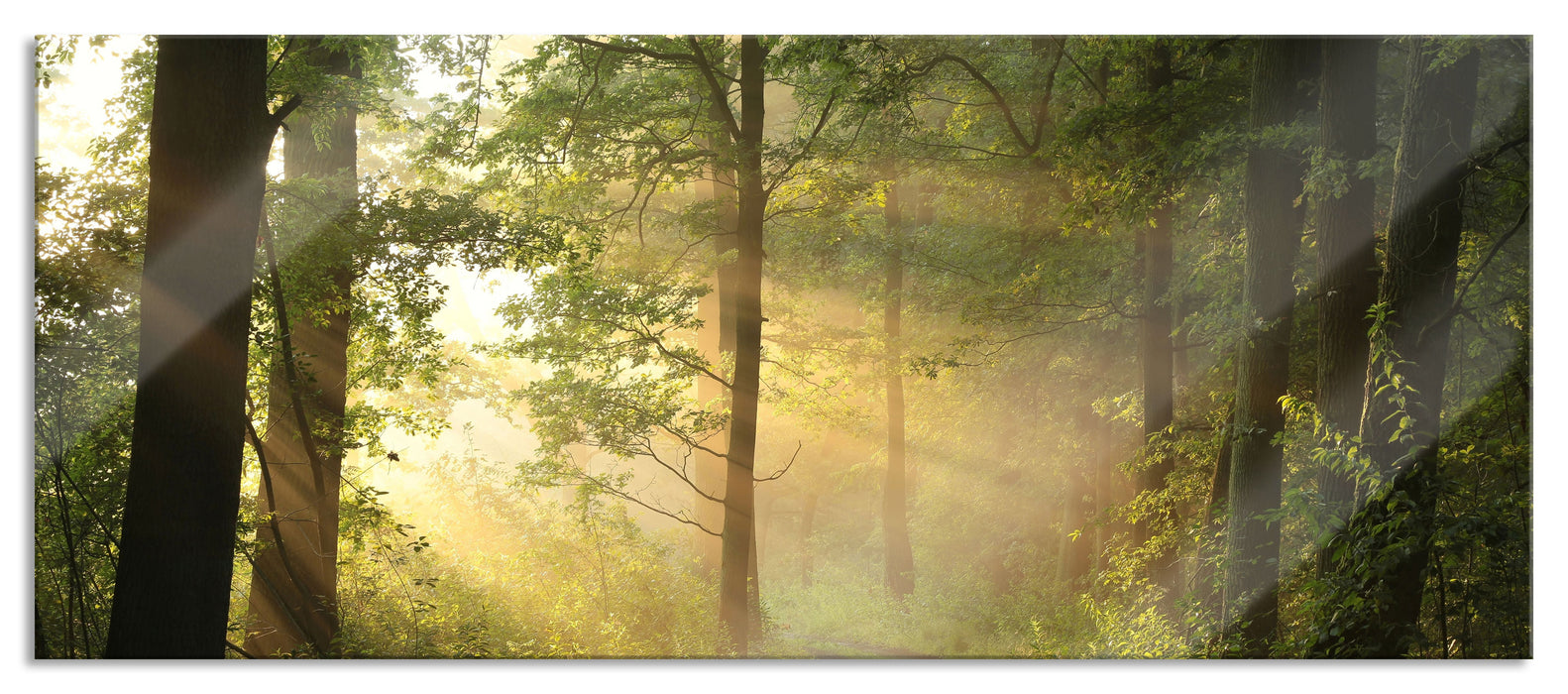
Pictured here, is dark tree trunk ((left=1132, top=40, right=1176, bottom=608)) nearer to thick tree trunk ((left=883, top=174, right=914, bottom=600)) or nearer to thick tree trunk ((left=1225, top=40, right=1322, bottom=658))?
thick tree trunk ((left=1225, top=40, right=1322, bottom=658))

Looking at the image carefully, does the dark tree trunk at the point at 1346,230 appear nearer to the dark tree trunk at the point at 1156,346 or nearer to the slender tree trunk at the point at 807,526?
the dark tree trunk at the point at 1156,346

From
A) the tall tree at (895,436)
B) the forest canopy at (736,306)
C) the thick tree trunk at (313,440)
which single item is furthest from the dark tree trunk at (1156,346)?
the thick tree trunk at (313,440)

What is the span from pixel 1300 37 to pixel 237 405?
19.3 feet

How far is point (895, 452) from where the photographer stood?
12.9 metres

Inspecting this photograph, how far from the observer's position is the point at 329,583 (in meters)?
5.66

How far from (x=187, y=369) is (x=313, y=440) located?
216 cm

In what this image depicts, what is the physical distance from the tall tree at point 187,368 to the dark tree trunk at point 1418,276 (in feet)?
16.3

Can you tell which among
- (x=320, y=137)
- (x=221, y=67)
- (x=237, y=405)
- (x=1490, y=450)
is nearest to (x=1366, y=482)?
(x=1490, y=450)

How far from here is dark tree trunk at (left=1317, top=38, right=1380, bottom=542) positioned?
16.4 feet

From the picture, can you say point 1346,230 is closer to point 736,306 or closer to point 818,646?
point 736,306

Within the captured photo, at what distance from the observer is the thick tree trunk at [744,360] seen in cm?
709

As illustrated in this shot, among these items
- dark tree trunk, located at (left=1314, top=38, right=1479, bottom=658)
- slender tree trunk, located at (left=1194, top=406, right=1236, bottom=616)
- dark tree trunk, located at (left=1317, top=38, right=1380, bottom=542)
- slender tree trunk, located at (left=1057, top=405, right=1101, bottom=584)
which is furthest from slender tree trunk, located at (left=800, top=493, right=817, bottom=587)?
dark tree trunk, located at (left=1314, top=38, right=1479, bottom=658)

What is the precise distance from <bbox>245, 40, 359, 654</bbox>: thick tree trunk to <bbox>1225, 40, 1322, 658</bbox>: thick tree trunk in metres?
5.35
